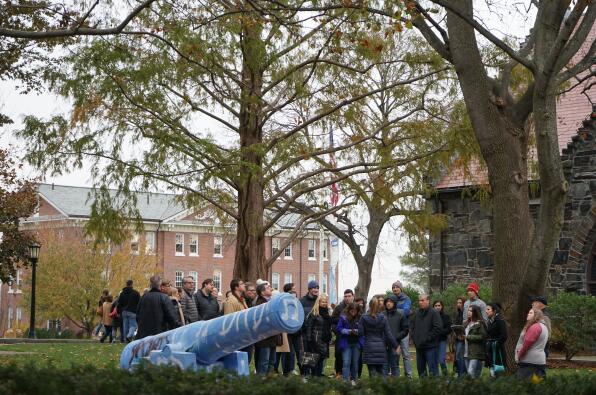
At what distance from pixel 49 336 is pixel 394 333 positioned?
99.7 feet

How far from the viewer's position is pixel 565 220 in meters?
30.6

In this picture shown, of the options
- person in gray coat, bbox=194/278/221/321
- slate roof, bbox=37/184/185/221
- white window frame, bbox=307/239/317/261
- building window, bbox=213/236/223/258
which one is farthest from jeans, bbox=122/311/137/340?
white window frame, bbox=307/239/317/261

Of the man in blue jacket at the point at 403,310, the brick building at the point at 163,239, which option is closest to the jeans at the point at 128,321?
the man in blue jacket at the point at 403,310

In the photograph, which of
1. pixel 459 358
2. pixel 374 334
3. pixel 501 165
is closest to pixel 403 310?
pixel 459 358

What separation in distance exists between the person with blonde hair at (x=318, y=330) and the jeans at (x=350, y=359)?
342mm

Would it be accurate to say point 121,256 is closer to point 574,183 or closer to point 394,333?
point 574,183

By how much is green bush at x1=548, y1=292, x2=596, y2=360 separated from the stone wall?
311 cm

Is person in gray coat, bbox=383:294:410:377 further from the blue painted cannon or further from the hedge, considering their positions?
the hedge

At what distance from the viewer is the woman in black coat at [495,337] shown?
52.6 ft

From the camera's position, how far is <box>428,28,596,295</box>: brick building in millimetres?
30250

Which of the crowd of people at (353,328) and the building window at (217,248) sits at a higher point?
the building window at (217,248)

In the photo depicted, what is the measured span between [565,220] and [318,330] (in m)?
13.8

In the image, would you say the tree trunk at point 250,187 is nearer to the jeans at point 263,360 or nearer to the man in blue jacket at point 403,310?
the man in blue jacket at point 403,310

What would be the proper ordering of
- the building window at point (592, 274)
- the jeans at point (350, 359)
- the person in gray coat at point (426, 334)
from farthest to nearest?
the building window at point (592, 274) < the person in gray coat at point (426, 334) < the jeans at point (350, 359)
